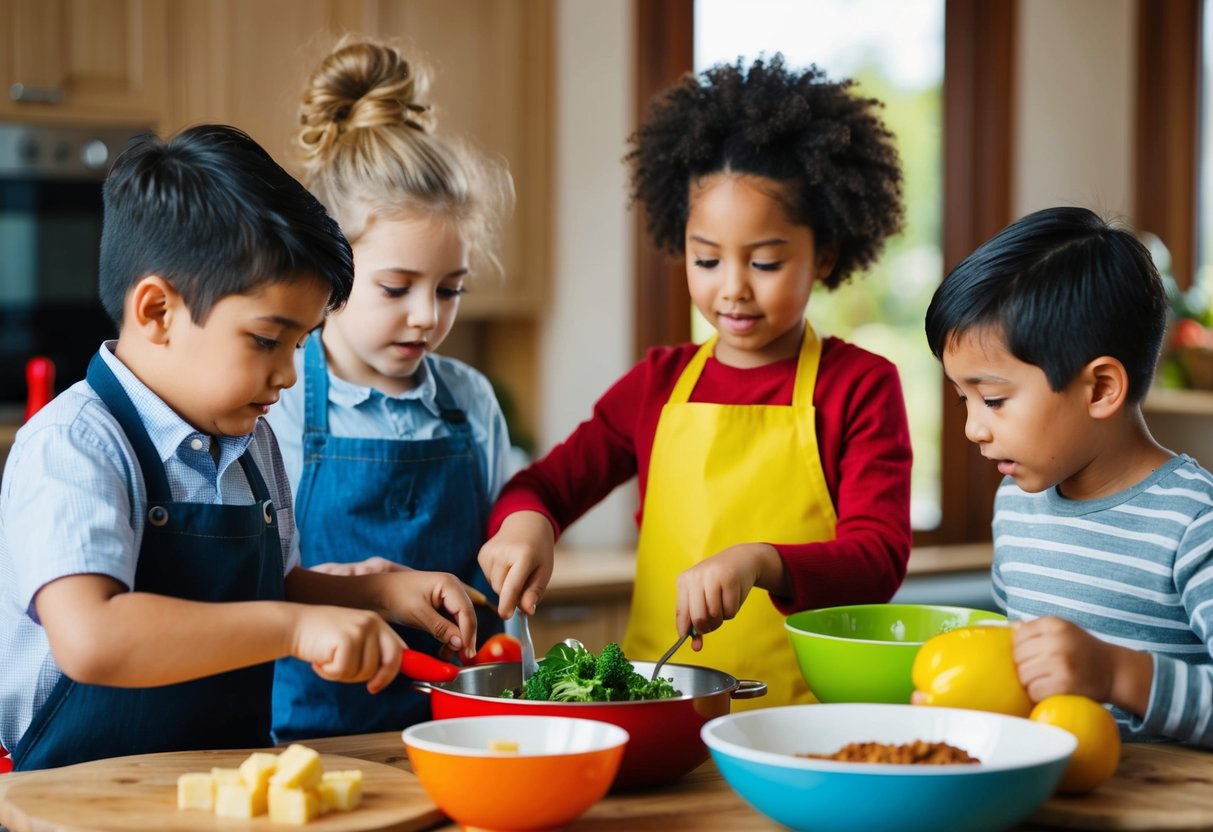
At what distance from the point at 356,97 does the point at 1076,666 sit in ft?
3.94

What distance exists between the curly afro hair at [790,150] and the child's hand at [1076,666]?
2.34 feet

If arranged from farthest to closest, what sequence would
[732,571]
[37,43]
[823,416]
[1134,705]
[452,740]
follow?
[37,43] < [823,416] < [732,571] < [1134,705] < [452,740]

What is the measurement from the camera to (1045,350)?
1.38m

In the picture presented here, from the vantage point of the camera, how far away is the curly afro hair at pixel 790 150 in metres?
1.72

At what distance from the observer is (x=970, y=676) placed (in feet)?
3.74

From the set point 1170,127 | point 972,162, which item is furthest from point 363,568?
point 1170,127

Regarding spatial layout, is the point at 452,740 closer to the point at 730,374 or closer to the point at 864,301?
the point at 730,374

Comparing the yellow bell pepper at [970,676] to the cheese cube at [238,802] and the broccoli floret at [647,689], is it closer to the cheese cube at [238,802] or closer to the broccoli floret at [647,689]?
the broccoli floret at [647,689]

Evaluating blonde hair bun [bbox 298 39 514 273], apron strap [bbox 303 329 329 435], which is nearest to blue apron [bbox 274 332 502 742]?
apron strap [bbox 303 329 329 435]

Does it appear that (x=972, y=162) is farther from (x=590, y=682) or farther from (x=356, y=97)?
(x=590, y=682)

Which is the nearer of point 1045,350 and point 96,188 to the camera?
point 1045,350

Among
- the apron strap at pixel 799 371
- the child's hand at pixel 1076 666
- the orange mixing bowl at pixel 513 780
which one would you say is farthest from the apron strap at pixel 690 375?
the orange mixing bowl at pixel 513 780

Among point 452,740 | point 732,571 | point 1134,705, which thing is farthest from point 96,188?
point 1134,705

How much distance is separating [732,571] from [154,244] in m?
0.62
